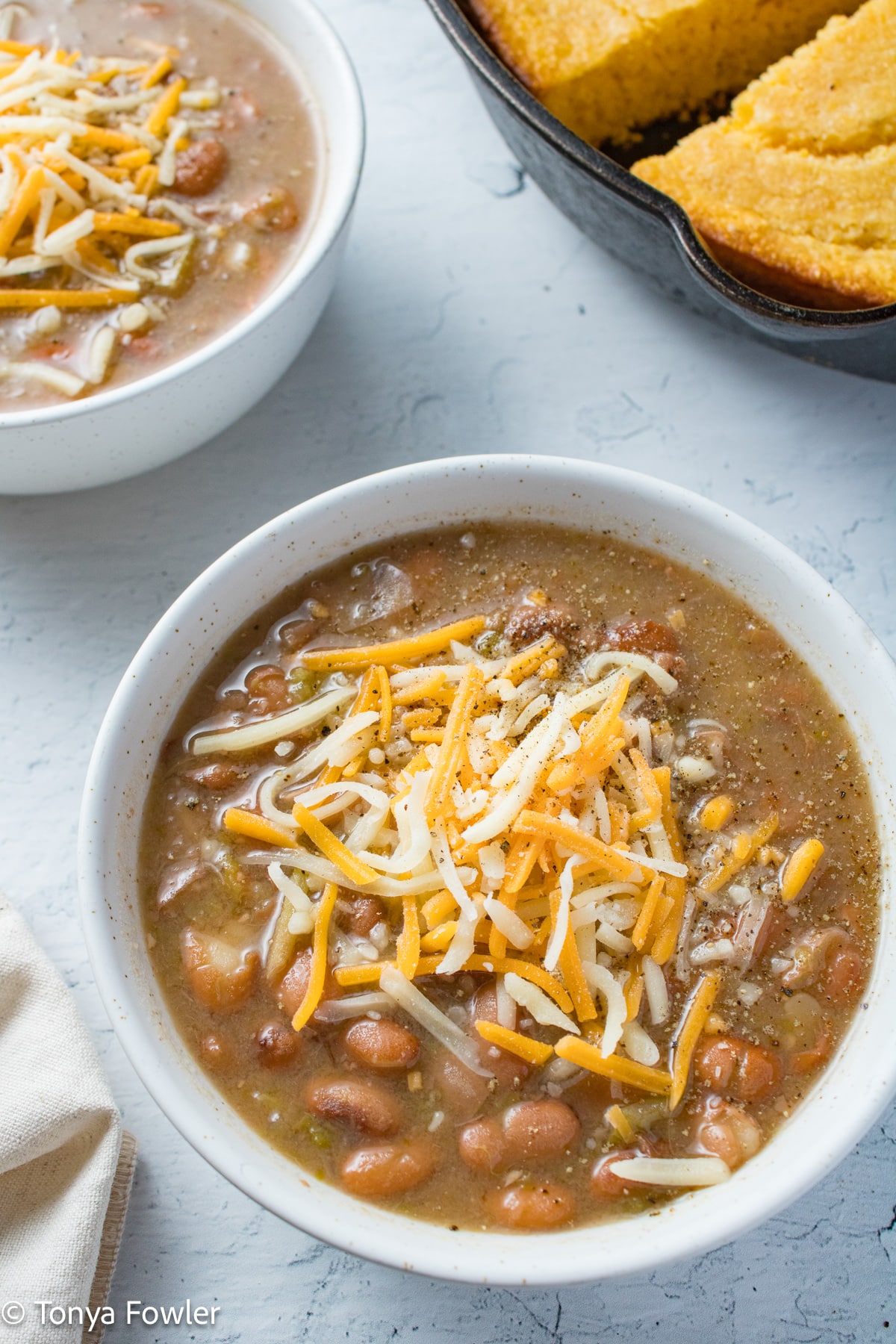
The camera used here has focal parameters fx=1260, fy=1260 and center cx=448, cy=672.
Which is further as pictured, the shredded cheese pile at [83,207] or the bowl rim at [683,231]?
the shredded cheese pile at [83,207]

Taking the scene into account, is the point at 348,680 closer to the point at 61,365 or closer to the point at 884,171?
the point at 61,365

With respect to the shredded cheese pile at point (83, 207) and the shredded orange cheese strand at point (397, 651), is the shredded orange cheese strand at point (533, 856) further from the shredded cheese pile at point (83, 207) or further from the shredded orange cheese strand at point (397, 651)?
the shredded cheese pile at point (83, 207)

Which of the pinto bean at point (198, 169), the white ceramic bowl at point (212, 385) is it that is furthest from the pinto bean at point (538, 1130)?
the pinto bean at point (198, 169)

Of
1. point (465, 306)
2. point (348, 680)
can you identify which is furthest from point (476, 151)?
point (348, 680)

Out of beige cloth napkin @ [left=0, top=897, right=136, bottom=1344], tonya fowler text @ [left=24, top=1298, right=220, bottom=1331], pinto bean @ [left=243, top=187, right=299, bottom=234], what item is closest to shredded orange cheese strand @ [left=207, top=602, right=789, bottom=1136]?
beige cloth napkin @ [left=0, top=897, right=136, bottom=1344]

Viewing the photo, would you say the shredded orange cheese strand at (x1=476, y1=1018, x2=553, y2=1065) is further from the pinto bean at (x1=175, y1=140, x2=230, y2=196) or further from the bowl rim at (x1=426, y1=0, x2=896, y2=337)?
the pinto bean at (x1=175, y1=140, x2=230, y2=196)

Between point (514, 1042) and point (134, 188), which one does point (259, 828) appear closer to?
point (514, 1042)
